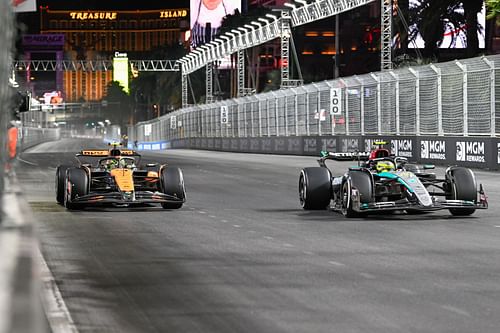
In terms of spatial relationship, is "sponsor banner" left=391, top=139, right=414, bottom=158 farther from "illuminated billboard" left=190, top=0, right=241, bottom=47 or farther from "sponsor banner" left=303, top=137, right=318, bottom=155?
"illuminated billboard" left=190, top=0, right=241, bottom=47

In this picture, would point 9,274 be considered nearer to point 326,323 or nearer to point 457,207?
point 326,323

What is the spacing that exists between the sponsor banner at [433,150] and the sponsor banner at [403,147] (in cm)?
110

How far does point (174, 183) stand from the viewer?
18.3 metres

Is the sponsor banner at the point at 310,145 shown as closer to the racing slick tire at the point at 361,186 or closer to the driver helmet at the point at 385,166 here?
the driver helmet at the point at 385,166

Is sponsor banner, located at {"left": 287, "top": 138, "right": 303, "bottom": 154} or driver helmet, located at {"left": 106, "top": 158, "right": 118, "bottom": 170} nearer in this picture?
driver helmet, located at {"left": 106, "top": 158, "right": 118, "bottom": 170}

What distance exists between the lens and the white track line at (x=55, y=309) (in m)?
6.64

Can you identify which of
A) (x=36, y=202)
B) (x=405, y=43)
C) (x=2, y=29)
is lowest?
(x=36, y=202)

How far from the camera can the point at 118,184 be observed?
17.9m

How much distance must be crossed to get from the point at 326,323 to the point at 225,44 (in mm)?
79010

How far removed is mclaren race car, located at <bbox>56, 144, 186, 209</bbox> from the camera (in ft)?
58.5

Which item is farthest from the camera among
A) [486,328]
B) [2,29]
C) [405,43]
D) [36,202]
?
[405,43]

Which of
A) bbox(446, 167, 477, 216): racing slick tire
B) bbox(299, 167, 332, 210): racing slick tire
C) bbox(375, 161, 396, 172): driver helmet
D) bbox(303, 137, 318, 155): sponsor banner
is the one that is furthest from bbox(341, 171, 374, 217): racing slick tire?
bbox(303, 137, 318, 155): sponsor banner

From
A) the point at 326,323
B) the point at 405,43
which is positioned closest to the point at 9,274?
the point at 326,323

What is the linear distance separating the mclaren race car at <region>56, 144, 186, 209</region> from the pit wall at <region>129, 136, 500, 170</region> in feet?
49.1
